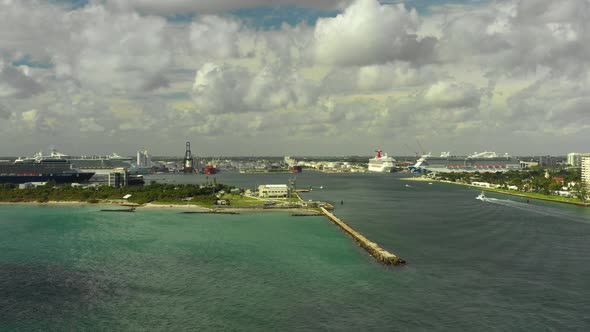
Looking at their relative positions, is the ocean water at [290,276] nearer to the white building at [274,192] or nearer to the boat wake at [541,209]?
the boat wake at [541,209]

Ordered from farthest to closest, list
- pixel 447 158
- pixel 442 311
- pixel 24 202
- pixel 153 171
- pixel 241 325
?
pixel 447 158 → pixel 153 171 → pixel 24 202 → pixel 442 311 → pixel 241 325

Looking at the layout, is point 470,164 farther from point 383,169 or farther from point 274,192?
point 274,192

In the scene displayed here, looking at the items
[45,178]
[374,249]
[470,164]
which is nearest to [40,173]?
[45,178]

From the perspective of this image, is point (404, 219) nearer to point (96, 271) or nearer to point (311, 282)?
point (311, 282)

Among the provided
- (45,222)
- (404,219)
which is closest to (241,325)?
(404,219)

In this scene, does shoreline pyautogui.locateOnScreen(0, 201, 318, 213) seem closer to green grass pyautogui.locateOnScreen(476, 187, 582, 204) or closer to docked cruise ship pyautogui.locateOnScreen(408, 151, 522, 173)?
green grass pyautogui.locateOnScreen(476, 187, 582, 204)

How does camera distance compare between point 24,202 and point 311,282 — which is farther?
point 24,202

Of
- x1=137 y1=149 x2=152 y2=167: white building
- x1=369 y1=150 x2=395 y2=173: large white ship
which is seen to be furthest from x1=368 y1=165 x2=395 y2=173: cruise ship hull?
x1=137 y1=149 x2=152 y2=167: white building
